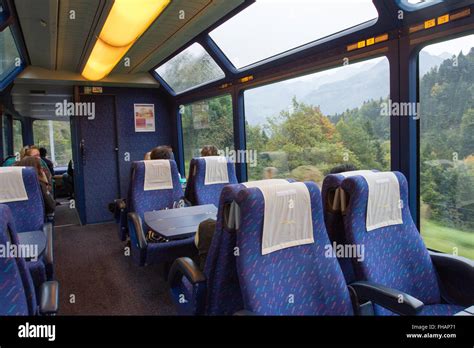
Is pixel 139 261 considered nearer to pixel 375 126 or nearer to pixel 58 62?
pixel 375 126

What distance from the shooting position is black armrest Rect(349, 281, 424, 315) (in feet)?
4.98

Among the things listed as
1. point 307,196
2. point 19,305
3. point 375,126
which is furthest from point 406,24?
point 19,305

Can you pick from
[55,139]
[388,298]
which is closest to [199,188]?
[388,298]

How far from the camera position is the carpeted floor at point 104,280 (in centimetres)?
298

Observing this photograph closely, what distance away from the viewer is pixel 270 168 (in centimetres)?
403

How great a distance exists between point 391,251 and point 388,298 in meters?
0.38

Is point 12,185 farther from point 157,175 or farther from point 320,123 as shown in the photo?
point 320,123

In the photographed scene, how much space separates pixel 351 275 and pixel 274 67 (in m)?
2.28

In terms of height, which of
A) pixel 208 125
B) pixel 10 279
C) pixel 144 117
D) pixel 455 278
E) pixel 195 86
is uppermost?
pixel 195 86

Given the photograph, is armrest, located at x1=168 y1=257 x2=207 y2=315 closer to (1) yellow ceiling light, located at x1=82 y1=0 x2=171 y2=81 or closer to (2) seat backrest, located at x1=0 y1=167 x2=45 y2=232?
(2) seat backrest, located at x1=0 y1=167 x2=45 y2=232

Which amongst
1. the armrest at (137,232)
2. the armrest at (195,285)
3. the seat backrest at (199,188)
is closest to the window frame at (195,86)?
the seat backrest at (199,188)

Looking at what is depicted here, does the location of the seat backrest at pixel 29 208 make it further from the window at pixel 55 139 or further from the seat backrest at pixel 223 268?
the window at pixel 55 139

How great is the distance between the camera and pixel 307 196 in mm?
1608

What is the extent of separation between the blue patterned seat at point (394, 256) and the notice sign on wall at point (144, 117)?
519cm
